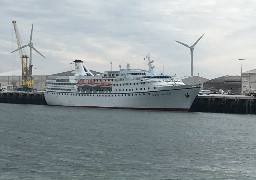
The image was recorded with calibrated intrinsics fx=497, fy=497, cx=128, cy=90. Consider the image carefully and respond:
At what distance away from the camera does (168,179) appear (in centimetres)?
3784

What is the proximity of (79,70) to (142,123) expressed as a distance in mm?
73326

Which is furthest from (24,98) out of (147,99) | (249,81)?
(249,81)

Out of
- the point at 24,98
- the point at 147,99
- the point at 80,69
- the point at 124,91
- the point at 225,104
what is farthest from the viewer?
the point at 24,98

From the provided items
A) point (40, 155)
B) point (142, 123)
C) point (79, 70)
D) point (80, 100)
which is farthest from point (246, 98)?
point (40, 155)

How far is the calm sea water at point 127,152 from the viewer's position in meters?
39.9

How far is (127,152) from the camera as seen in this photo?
4909cm

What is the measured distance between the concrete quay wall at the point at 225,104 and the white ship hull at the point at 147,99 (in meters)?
4.84

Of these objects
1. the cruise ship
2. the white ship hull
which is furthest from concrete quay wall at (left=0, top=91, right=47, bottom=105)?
the white ship hull

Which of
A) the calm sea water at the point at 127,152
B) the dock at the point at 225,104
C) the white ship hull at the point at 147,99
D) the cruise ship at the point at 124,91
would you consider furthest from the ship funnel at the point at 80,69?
the calm sea water at the point at 127,152

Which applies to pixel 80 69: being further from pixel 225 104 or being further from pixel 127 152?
pixel 127 152

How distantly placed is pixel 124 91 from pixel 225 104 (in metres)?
25.3

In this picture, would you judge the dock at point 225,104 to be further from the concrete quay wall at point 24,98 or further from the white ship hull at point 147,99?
the concrete quay wall at point 24,98

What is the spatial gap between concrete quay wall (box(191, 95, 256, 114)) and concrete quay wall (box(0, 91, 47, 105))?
193 ft

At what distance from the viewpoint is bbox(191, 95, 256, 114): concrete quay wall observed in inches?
4215
